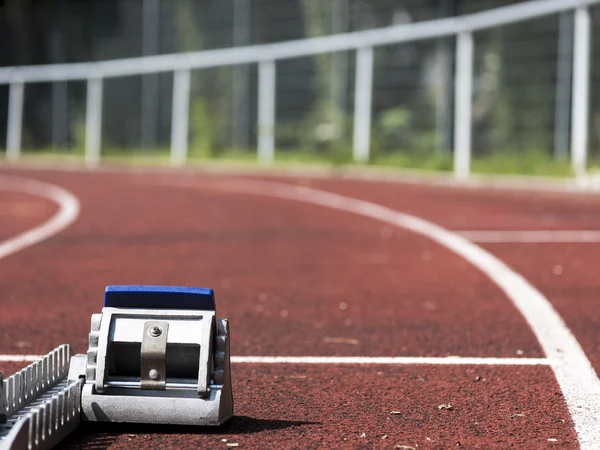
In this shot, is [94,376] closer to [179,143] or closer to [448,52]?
[448,52]

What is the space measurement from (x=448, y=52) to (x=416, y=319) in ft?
67.7

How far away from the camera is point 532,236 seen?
1116 centimetres

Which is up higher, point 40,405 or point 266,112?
point 266,112

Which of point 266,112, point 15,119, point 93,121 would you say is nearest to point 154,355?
point 266,112

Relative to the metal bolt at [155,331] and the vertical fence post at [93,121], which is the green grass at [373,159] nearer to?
the vertical fence post at [93,121]

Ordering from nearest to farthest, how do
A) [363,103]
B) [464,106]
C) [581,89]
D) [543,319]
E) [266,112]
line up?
[543,319] < [581,89] < [464,106] < [363,103] < [266,112]

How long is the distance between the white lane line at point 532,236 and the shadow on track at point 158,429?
6.89m

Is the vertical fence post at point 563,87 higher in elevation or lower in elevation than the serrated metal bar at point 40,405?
higher

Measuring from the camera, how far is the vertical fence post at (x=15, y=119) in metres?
41.8

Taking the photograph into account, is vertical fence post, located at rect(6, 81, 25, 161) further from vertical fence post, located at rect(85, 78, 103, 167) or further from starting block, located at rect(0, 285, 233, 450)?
starting block, located at rect(0, 285, 233, 450)

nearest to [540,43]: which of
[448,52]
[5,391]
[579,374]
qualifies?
[448,52]

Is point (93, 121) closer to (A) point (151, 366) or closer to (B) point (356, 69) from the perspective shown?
(B) point (356, 69)

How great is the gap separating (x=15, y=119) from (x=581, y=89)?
2623cm

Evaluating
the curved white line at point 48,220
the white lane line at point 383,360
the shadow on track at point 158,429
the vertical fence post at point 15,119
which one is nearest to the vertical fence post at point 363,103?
the curved white line at point 48,220
